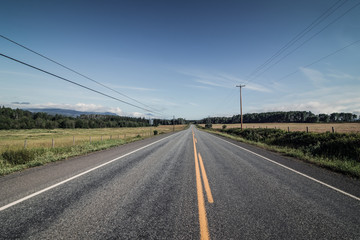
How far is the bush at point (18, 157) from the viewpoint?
7.06 m

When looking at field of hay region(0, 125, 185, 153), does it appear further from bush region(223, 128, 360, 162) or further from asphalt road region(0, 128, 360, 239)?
bush region(223, 128, 360, 162)

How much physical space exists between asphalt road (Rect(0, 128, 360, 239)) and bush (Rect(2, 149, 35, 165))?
2913mm

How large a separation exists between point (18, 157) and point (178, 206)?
9210 mm

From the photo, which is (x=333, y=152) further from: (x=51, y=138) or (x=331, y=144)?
(x=51, y=138)

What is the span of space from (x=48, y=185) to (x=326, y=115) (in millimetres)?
147179

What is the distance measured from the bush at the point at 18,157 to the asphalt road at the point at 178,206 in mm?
2913

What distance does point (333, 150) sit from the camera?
8570mm

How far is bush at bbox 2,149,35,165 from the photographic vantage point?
23.2ft

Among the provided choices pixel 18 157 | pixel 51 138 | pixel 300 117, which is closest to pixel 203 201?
pixel 18 157

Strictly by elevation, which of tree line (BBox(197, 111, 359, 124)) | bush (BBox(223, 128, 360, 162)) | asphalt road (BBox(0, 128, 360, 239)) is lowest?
asphalt road (BBox(0, 128, 360, 239))

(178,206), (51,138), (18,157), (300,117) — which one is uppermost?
(300,117)

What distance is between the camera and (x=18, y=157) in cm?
725

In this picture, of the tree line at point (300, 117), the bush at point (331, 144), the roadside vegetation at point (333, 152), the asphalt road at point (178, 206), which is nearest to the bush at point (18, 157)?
the asphalt road at point (178, 206)

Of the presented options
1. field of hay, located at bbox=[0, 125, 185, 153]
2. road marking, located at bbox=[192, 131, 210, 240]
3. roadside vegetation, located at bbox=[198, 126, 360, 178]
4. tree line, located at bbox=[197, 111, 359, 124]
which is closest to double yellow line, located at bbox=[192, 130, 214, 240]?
road marking, located at bbox=[192, 131, 210, 240]
